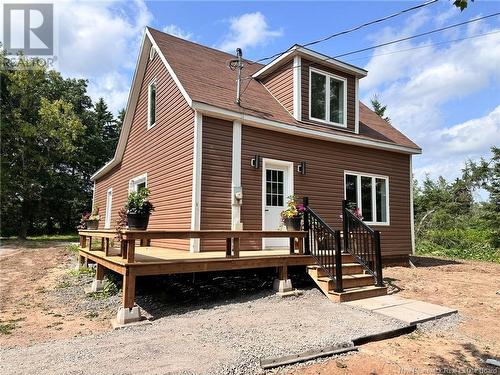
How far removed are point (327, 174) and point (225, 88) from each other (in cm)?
323

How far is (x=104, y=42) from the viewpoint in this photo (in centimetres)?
995

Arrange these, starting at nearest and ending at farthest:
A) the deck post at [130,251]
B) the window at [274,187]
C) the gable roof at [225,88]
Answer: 1. the deck post at [130,251]
2. the gable roof at [225,88]
3. the window at [274,187]

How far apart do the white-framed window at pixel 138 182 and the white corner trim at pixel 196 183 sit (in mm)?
3502

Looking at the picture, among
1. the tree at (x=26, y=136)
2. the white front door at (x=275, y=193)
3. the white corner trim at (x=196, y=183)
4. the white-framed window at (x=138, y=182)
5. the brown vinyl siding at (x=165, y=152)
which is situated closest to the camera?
the white corner trim at (x=196, y=183)

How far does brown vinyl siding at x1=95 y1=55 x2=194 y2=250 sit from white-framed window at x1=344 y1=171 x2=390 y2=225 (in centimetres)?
418

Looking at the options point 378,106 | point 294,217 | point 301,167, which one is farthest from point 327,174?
point 378,106

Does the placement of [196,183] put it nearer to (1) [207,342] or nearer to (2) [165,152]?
(2) [165,152]

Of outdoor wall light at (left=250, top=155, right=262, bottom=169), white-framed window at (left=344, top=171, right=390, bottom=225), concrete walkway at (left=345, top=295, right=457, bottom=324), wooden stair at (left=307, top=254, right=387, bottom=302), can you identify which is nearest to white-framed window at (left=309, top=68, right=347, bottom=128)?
white-framed window at (left=344, top=171, right=390, bottom=225)

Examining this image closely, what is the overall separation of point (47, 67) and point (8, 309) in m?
18.2

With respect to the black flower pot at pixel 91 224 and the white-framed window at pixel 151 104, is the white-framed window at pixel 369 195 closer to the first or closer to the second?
the white-framed window at pixel 151 104

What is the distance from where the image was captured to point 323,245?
654 centimetres

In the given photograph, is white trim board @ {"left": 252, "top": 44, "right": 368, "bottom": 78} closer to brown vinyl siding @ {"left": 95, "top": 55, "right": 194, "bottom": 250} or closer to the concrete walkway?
brown vinyl siding @ {"left": 95, "top": 55, "right": 194, "bottom": 250}

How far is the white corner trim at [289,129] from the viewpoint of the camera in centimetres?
731

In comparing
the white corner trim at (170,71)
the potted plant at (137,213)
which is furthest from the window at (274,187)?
the potted plant at (137,213)
